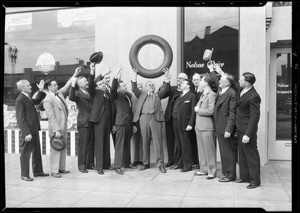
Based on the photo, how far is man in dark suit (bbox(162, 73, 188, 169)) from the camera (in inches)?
236

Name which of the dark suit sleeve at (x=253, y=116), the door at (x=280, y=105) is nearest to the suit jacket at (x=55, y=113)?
the dark suit sleeve at (x=253, y=116)

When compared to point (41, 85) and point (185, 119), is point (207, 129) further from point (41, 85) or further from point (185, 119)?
point (41, 85)

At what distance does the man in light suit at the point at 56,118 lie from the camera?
5520 mm

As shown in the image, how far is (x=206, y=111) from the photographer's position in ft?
17.6

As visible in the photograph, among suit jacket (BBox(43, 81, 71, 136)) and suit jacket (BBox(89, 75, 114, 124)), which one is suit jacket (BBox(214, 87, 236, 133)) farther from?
suit jacket (BBox(43, 81, 71, 136))

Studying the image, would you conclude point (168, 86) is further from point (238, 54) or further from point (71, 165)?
point (71, 165)

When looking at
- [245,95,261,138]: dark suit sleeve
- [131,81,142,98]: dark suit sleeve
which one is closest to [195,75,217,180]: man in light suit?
[245,95,261,138]: dark suit sleeve

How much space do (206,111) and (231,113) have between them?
41cm

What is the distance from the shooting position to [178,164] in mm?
5996

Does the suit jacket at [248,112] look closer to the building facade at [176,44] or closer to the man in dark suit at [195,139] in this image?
the man in dark suit at [195,139]

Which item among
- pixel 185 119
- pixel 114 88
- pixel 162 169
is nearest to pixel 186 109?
pixel 185 119

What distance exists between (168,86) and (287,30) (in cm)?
234

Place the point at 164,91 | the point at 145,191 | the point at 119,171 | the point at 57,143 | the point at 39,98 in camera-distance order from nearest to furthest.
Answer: the point at 145,191
the point at 57,143
the point at 119,171
the point at 39,98
the point at 164,91
